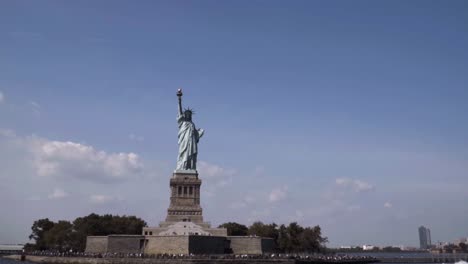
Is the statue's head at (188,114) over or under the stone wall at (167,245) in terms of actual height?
over

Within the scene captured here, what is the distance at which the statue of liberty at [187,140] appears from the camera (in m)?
76.9

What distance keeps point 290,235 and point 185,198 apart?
23.8 meters

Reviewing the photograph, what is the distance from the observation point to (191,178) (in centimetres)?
7456

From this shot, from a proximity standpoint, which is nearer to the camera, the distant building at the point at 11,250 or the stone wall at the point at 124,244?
the stone wall at the point at 124,244

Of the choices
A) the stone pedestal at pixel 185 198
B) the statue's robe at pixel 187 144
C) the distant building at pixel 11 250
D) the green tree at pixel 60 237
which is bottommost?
the distant building at pixel 11 250

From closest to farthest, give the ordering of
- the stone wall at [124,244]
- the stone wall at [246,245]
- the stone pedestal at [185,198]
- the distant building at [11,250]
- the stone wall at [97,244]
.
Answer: the stone wall at [124,244]
the stone wall at [97,244]
the stone wall at [246,245]
the stone pedestal at [185,198]
the distant building at [11,250]

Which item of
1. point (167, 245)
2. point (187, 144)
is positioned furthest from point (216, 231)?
point (187, 144)

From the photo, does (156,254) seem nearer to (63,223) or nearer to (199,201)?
(199,201)

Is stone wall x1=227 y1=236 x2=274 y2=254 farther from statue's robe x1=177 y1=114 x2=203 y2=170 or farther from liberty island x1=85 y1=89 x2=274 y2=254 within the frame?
statue's robe x1=177 y1=114 x2=203 y2=170

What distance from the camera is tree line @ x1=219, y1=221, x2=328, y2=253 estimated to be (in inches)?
3378

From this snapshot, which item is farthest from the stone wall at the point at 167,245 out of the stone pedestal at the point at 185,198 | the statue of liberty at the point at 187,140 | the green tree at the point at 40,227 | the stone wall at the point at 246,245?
the green tree at the point at 40,227

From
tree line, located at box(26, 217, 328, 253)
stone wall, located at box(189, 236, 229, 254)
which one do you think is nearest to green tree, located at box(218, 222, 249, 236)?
tree line, located at box(26, 217, 328, 253)

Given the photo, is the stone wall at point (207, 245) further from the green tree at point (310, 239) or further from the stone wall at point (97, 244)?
the green tree at point (310, 239)

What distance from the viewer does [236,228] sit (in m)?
90.3
